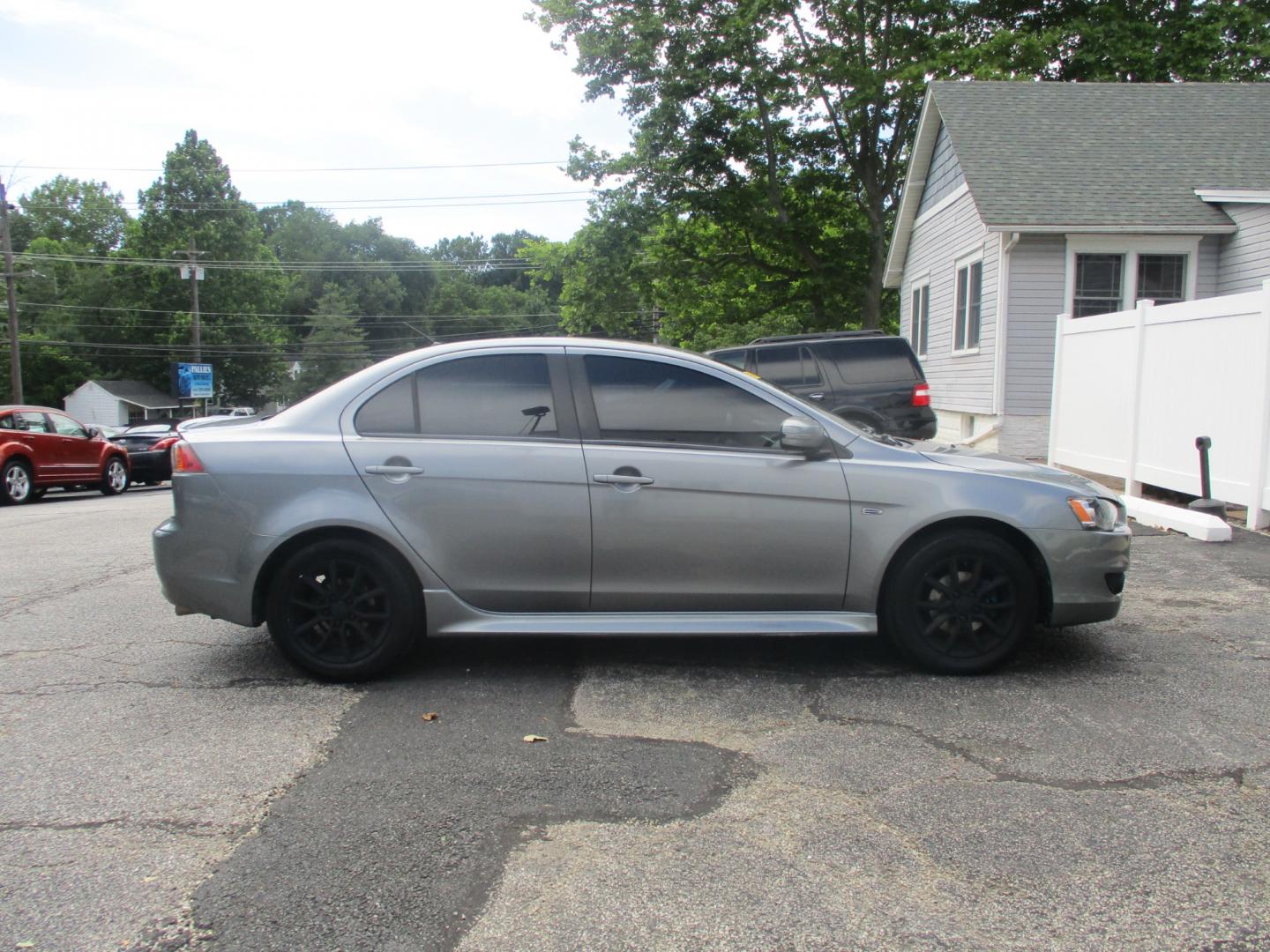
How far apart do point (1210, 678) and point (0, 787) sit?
518 centimetres

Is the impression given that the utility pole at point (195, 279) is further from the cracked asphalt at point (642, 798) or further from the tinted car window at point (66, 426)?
the cracked asphalt at point (642, 798)

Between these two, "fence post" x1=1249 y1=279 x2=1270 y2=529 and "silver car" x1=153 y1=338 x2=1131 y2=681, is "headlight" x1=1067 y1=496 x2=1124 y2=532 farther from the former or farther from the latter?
"fence post" x1=1249 y1=279 x2=1270 y2=529

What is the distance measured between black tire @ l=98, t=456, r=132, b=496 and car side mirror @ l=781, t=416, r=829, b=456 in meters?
17.8

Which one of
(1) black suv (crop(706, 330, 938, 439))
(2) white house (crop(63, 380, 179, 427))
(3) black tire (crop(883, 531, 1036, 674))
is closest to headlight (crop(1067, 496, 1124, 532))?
(3) black tire (crop(883, 531, 1036, 674))

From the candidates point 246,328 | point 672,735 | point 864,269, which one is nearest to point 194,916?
point 672,735

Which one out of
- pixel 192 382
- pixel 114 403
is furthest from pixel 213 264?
pixel 192 382

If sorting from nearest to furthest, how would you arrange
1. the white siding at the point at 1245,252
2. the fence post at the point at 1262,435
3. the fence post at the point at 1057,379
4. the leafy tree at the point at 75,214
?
the fence post at the point at 1262,435 → the fence post at the point at 1057,379 → the white siding at the point at 1245,252 → the leafy tree at the point at 75,214

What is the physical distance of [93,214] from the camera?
268ft

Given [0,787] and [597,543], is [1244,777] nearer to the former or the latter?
[597,543]

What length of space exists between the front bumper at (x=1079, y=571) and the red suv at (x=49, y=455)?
1706 cm

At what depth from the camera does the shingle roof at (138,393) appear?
6806 centimetres

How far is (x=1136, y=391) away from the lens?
9.86 meters

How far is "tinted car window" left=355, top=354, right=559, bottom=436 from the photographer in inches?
190

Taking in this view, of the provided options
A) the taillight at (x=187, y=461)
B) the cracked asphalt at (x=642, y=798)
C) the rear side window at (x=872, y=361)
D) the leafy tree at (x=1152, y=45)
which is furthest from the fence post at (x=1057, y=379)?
the leafy tree at (x=1152, y=45)
